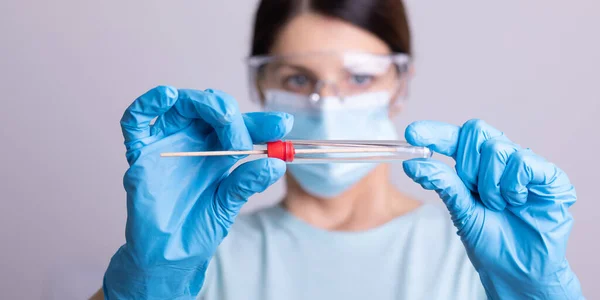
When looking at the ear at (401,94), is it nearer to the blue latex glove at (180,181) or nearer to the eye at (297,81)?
the eye at (297,81)

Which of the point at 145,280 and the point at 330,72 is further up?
the point at 330,72

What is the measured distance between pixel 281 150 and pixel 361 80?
2.25 feet

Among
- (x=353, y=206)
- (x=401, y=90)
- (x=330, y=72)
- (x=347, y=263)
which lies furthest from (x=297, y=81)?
(x=347, y=263)

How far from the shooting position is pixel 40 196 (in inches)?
85.4

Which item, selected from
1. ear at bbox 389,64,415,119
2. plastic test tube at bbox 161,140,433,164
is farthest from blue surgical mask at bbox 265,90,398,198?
plastic test tube at bbox 161,140,433,164

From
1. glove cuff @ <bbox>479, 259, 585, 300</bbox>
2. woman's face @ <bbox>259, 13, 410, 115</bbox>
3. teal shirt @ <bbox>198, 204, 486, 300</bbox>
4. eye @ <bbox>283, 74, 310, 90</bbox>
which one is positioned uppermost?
woman's face @ <bbox>259, 13, 410, 115</bbox>

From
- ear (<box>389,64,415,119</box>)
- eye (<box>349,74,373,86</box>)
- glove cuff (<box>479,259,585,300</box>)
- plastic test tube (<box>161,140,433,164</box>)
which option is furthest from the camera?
ear (<box>389,64,415,119</box>)

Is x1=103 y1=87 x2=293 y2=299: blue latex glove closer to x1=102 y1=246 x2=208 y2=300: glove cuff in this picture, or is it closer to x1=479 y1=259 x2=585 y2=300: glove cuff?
x1=102 y1=246 x2=208 y2=300: glove cuff

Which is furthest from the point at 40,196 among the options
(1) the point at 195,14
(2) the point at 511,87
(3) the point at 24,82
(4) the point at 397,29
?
(2) the point at 511,87

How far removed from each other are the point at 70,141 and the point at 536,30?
176 centimetres

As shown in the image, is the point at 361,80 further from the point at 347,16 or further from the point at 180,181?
the point at 180,181

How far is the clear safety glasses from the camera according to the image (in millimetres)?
1707

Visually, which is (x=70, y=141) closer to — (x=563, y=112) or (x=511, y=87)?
(x=511, y=87)

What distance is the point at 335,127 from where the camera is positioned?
1.64 metres
